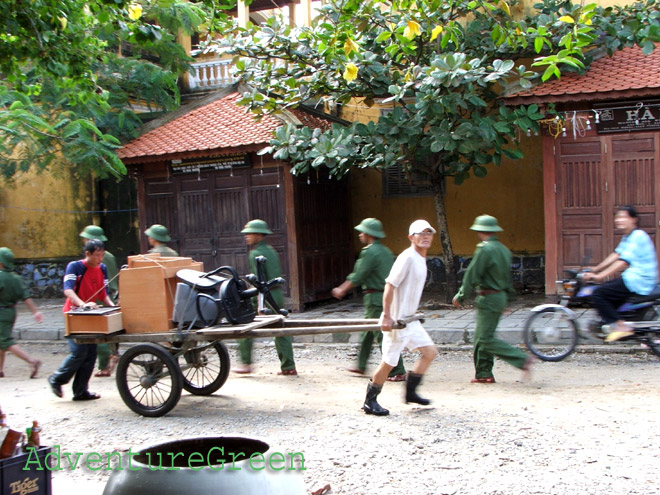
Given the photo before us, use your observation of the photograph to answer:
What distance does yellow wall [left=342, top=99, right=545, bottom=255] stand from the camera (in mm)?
14219

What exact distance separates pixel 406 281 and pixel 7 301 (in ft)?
17.6

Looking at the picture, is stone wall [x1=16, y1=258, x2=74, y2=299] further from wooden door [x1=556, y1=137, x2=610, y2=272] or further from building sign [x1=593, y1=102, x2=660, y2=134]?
building sign [x1=593, y1=102, x2=660, y2=134]

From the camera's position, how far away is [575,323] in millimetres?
8516

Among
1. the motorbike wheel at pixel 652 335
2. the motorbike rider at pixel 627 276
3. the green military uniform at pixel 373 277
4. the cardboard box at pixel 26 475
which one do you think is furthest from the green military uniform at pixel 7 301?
the motorbike wheel at pixel 652 335

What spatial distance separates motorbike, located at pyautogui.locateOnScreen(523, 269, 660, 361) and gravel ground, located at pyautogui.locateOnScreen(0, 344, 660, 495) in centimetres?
27

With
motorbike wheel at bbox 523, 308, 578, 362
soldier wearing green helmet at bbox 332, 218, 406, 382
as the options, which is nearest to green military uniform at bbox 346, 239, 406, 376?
soldier wearing green helmet at bbox 332, 218, 406, 382

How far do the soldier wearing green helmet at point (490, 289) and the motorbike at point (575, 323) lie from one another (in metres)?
1.40

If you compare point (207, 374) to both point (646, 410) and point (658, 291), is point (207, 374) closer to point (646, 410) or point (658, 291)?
point (646, 410)

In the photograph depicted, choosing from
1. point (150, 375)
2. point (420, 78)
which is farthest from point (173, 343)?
point (420, 78)

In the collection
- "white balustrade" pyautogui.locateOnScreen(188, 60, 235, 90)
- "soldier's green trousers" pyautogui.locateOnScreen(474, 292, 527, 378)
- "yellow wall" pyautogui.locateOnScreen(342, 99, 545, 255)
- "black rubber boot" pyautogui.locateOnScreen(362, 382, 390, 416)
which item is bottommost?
"black rubber boot" pyautogui.locateOnScreen(362, 382, 390, 416)

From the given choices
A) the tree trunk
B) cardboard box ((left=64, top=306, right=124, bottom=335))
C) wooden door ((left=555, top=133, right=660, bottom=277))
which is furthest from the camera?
the tree trunk

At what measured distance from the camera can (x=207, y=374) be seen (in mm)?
8297

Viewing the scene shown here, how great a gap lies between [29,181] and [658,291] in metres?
14.9

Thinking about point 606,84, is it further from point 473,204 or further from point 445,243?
point 473,204
